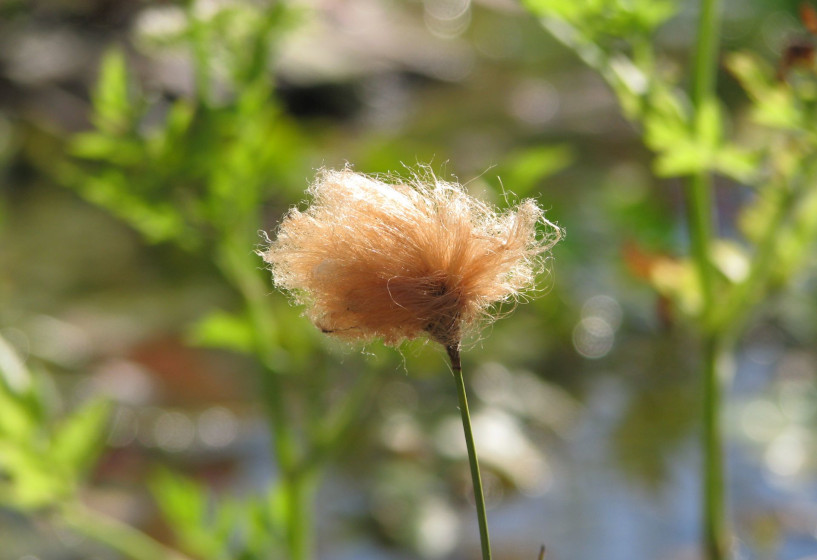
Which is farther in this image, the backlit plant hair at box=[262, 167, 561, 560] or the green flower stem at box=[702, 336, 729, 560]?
the green flower stem at box=[702, 336, 729, 560]

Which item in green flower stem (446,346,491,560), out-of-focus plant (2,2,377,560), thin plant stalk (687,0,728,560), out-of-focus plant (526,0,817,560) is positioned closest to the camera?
green flower stem (446,346,491,560)

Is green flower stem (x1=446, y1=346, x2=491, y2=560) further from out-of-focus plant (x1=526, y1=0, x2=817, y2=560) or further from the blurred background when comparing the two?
out-of-focus plant (x1=526, y1=0, x2=817, y2=560)

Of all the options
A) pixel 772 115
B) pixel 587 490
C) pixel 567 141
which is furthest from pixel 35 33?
pixel 772 115

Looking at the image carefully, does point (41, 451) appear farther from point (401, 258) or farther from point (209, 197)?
point (401, 258)

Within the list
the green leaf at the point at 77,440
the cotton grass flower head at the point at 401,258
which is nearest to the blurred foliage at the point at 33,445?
the green leaf at the point at 77,440

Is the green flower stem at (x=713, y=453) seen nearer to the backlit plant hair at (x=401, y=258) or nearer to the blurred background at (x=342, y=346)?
the blurred background at (x=342, y=346)

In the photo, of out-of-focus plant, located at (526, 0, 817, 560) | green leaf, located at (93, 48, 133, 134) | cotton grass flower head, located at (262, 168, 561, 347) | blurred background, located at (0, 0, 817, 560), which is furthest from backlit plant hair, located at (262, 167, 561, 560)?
green leaf, located at (93, 48, 133, 134)

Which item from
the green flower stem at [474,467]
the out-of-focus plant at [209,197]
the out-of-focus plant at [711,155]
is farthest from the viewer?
the out-of-focus plant at [209,197]
